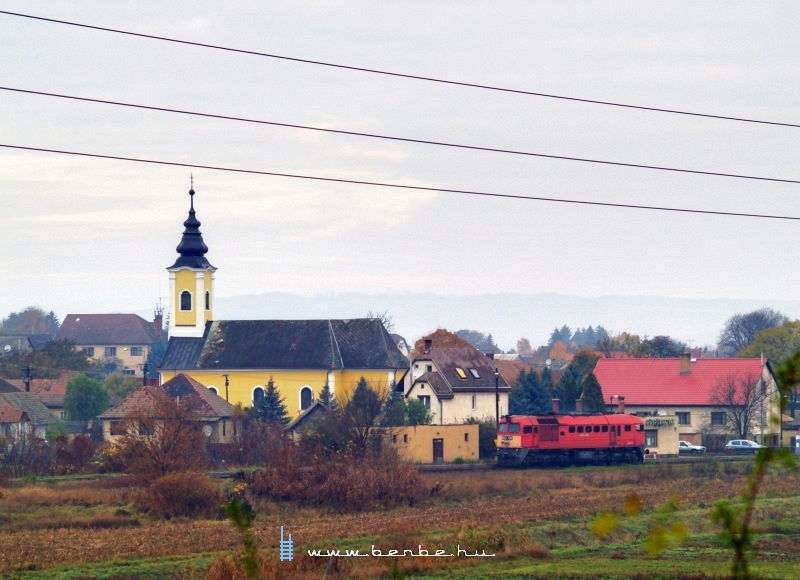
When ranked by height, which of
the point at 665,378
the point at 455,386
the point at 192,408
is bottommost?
the point at 192,408

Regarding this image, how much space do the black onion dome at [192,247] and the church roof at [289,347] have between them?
629 centimetres

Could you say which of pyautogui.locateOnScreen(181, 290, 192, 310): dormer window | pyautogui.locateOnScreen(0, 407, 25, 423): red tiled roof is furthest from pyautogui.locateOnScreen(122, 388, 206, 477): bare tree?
pyautogui.locateOnScreen(181, 290, 192, 310): dormer window

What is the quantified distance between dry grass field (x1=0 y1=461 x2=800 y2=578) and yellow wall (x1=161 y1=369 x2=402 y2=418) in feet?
118

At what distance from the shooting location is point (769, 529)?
37531 millimetres

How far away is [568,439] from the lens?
59656 mm

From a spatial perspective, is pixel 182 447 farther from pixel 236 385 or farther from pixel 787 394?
pixel 787 394

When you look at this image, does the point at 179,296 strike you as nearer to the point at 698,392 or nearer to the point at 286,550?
the point at 698,392

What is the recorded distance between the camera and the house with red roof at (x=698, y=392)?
74312 mm

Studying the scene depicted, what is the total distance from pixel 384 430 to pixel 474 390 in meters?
20.2

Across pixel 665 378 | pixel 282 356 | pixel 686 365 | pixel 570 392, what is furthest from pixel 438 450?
pixel 282 356

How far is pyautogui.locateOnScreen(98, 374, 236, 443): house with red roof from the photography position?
6569cm

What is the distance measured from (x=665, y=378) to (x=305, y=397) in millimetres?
28682

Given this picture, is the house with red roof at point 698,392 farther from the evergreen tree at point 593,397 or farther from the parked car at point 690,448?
the parked car at point 690,448

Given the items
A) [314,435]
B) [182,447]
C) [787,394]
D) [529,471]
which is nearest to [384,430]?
[314,435]
